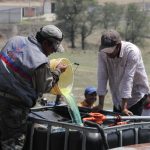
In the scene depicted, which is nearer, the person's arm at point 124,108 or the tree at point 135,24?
the person's arm at point 124,108

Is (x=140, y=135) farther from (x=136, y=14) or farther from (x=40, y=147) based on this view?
(x=136, y=14)

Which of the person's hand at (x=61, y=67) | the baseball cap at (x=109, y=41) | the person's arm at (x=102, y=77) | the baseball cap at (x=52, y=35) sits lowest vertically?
the person's arm at (x=102, y=77)

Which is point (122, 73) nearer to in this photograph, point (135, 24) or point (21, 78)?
point (21, 78)

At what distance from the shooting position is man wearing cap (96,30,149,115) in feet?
18.2

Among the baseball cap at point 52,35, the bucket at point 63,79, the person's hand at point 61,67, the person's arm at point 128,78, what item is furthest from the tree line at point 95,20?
the baseball cap at point 52,35

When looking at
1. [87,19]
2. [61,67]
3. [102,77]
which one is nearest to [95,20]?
[87,19]

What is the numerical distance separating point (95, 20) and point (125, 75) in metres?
39.0

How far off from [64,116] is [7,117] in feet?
3.06

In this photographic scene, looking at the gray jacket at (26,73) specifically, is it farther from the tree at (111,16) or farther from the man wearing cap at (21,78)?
the tree at (111,16)

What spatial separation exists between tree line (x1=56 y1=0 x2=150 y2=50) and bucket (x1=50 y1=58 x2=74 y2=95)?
34947mm

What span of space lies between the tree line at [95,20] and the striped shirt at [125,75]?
113ft

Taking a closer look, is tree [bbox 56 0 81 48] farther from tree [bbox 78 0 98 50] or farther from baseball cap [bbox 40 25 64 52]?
baseball cap [bbox 40 25 64 52]

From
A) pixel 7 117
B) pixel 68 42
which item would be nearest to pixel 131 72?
pixel 7 117

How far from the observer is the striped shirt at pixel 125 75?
5.67m
